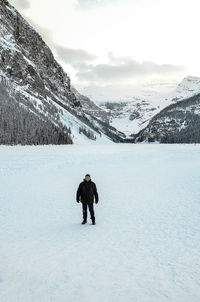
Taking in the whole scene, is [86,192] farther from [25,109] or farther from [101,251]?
[25,109]

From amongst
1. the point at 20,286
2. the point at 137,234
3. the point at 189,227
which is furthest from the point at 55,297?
the point at 189,227

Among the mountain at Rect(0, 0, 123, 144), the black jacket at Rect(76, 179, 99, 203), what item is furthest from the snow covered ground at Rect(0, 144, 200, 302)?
the mountain at Rect(0, 0, 123, 144)

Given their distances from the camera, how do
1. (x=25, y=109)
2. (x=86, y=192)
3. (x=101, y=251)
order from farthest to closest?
(x=25, y=109) → (x=86, y=192) → (x=101, y=251)

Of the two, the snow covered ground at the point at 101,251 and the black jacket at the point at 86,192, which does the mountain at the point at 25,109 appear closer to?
the snow covered ground at the point at 101,251

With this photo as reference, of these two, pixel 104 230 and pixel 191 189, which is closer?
pixel 104 230

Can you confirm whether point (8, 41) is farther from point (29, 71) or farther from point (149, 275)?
point (149, 275)

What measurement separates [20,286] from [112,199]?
12.6 meters

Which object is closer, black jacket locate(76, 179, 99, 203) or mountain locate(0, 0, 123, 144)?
black jacket locate(76, 179, 99, 203)

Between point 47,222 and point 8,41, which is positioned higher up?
point 8,41

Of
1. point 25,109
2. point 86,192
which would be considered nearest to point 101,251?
point 86,192

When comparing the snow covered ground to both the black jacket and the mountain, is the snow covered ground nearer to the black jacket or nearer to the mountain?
the black jacket

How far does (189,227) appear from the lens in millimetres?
12891

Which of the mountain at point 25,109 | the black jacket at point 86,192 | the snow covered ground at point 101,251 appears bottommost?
the snow covered ground at point 101,251

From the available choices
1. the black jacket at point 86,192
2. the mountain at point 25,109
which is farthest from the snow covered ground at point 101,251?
the mountain at point 25,109
